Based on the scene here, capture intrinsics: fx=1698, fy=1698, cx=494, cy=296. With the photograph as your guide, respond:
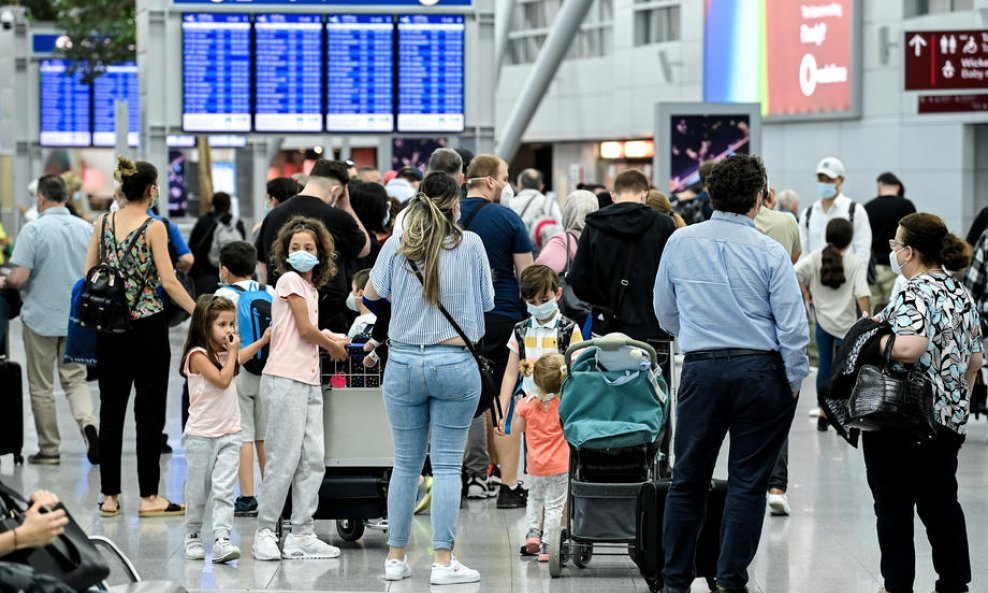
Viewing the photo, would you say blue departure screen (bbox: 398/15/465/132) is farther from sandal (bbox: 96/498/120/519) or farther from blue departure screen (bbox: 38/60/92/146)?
blue departure screen (bbox: 38/60/92/146)

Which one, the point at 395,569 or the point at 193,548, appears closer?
the point at 395,569

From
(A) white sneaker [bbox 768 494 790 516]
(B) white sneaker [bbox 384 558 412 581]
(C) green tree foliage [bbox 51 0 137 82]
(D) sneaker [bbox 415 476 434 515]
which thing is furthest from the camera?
(C) green tree foliage [bbox 51 0 137 82]

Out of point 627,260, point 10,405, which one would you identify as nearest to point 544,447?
point 627,260

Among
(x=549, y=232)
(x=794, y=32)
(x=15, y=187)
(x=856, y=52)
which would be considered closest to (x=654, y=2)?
(x=794, y=32)

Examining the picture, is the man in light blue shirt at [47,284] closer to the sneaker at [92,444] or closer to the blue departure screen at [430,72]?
the sneaker at [92,444]

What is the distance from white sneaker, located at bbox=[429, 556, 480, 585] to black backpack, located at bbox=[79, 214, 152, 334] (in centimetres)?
258

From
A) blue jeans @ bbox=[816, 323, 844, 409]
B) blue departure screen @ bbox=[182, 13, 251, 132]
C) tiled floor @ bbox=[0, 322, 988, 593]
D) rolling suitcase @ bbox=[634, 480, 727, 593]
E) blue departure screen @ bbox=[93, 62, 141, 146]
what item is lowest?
tiled floor @ bbox=[0, 322, 988, 593]

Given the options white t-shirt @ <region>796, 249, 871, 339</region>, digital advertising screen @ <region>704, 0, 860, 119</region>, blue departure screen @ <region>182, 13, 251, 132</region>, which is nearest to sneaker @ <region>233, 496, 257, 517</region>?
white t-shirt @ <region>796, 249, 871, 339</region>

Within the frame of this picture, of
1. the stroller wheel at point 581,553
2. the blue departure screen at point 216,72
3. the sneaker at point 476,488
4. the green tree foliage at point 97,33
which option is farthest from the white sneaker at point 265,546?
the green tree foliage at point 97,33

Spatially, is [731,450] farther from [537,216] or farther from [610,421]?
[537,216]

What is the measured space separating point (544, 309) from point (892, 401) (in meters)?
2.15

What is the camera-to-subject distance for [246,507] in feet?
30.6

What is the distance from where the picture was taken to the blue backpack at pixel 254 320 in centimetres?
895

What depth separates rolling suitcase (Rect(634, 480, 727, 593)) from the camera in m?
7.25
